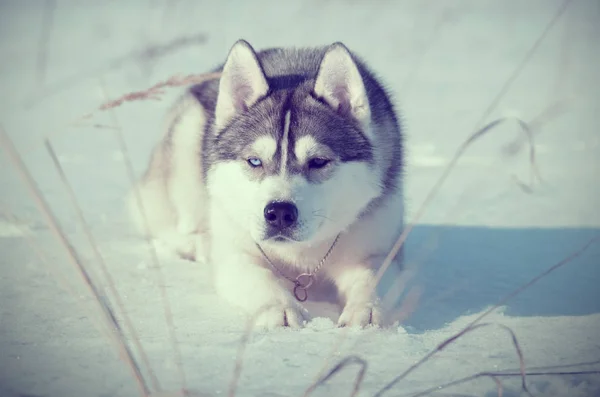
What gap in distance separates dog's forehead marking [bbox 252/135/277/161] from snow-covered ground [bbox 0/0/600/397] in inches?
19.4

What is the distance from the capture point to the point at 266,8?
11.2 meters

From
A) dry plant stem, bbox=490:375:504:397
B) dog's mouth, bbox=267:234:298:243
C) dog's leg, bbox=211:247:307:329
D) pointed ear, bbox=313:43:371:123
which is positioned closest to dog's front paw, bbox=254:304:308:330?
dog's leg, bbox=211:247:307:329

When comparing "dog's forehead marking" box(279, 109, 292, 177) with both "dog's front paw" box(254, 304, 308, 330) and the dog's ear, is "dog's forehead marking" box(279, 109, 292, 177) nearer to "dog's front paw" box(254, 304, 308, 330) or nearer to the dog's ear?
the dog's ear

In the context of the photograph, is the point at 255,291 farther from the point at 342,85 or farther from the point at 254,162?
the point at 342,85

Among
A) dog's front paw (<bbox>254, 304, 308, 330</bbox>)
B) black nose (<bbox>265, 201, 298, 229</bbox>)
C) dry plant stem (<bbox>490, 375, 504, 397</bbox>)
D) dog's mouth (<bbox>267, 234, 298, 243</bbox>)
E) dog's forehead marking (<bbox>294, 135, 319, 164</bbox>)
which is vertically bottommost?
dry plant stem (<bbox>490, 375, 504, 397</bbox>)

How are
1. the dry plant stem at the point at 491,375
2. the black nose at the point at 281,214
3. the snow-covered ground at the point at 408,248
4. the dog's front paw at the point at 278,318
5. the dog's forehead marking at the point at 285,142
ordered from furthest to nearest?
the dog's forehead marking at the point at 285,142 < the black nose at the point at 281,214 < the dog's front paw at the point at 278,318 < the snow-covered ground at the point at 408,248 < the dry plant stem at the point at 491,375

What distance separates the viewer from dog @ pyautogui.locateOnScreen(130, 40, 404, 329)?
217 cm

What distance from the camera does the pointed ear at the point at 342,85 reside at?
97.3 inches

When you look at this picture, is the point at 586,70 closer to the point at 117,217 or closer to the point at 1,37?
the point at 117,217

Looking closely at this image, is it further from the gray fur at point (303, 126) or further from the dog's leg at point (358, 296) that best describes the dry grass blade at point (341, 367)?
the gray fur at point (303, 126)

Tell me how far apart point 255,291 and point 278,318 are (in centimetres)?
25

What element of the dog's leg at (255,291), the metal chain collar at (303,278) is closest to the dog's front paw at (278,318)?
the dog's leg at (255,291)

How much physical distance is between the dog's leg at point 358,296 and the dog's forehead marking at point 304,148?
21.6 inches

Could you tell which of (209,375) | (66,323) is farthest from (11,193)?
(209,375)
